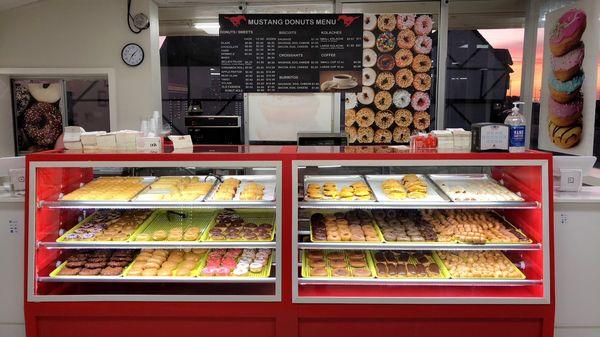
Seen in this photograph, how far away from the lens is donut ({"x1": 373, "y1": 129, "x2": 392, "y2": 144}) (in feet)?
21.6

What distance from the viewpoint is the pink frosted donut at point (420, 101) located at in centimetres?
644

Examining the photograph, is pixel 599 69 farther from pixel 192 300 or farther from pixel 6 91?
pixel 6 91

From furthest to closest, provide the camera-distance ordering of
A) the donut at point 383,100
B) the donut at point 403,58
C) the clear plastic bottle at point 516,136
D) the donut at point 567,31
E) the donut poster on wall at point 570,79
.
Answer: the donut at point 383,100, the donut at point 403,58, the donut at point 567,31, the donut poster on wall at point 570,79, the clear plastic bottle at point 516,136

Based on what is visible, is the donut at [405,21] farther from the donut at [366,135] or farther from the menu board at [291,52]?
the donut at [366,135]

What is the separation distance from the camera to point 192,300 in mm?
3084

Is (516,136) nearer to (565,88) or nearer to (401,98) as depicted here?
(565,88)

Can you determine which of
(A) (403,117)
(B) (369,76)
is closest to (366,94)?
(B) (369,76)

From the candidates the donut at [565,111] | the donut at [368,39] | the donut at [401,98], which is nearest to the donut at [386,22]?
the donut at [368,39]

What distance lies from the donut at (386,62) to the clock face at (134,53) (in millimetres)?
3285

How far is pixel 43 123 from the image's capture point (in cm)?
687

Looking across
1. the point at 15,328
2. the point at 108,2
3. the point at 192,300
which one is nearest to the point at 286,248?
the point at 192,300

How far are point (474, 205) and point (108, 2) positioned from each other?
5.65 meters

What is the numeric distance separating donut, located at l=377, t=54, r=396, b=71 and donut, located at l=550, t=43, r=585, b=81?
2.03 m

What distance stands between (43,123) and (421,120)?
551cm
